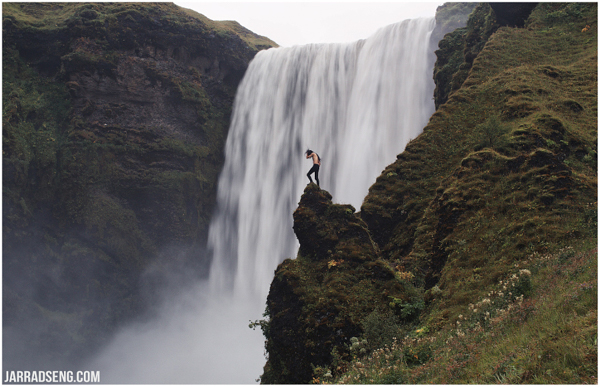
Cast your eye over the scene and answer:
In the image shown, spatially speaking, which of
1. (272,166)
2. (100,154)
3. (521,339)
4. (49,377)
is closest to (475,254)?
(521,339)

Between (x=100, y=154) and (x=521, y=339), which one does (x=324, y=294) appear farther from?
(x=100, y=154)

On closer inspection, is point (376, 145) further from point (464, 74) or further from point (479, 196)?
point (479, 196)

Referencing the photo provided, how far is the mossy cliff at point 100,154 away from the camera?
97.4ft

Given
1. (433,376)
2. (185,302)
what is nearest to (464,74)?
(433,376)

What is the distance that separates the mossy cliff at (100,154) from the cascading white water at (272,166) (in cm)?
242

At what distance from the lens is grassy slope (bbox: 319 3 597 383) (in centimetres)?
490

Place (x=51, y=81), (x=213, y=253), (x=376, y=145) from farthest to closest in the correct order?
(x=213, y=253) → (x=51, y=81) → (x=376, y=145)

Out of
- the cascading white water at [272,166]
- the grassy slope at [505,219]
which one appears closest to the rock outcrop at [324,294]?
the grassy slope at [505,219]

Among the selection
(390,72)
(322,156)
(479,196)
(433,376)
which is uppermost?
(390,72)

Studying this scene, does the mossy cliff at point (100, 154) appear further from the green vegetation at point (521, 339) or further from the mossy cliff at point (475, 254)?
the green vegetation at point (521, 339)

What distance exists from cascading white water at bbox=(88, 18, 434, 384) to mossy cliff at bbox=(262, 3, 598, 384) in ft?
34.9

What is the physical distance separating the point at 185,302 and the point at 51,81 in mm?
22953

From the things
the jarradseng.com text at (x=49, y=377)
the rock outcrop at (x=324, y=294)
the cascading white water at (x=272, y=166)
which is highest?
the cascading white water at (x=272, y=166)

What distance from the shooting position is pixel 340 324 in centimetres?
954
